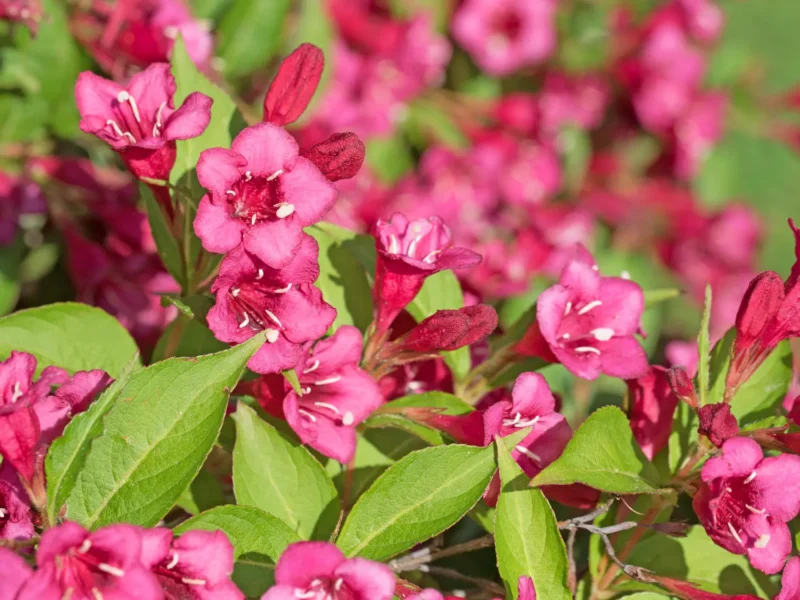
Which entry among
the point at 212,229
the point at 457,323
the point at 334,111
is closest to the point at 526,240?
the point at 334,111

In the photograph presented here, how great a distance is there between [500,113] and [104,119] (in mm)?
1843

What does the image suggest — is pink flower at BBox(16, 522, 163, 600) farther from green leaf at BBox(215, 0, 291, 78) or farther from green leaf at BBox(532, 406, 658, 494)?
green leaf at BBox(215, 0, 291, 78)

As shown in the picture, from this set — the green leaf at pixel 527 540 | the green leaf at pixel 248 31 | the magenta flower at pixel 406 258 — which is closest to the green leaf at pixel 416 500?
the green leaf at pixel 527 540

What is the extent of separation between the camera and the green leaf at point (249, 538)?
998 mm

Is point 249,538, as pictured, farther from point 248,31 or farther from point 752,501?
point 248,31

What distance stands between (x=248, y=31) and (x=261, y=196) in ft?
3.65

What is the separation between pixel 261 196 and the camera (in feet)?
3.68

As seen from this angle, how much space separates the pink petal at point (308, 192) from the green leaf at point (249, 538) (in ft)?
1.16

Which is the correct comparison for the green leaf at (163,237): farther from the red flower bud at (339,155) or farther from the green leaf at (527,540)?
the green leaf at (527,540)

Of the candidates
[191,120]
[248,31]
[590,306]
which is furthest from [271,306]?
[248,31]

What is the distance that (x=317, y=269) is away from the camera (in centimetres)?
105

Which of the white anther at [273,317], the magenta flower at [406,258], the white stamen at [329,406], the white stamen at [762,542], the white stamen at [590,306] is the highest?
the magenta flower at [406,258]

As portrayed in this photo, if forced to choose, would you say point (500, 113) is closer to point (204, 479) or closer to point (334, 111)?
point (334, 111)

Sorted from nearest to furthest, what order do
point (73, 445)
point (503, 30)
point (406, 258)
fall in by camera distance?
point (73, 445) < point (406, 258) < point (503, 30)
